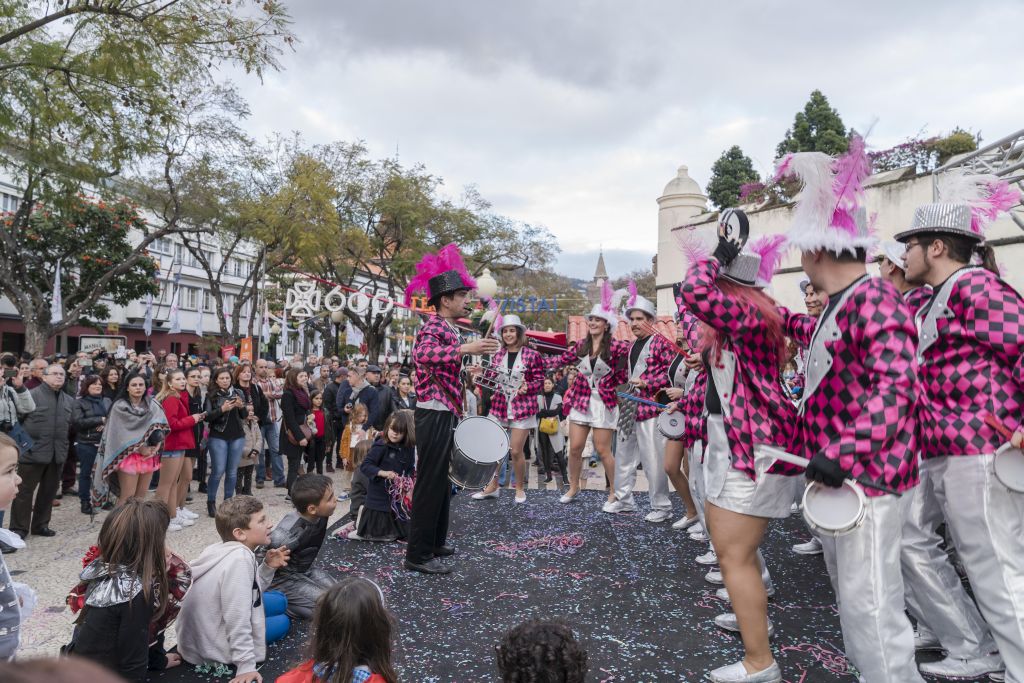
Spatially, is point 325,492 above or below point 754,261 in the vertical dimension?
below

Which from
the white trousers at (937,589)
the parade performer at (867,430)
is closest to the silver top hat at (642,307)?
the white trousers at (937,589)

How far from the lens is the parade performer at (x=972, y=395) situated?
2723mm

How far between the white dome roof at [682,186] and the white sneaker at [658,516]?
13.4 metres

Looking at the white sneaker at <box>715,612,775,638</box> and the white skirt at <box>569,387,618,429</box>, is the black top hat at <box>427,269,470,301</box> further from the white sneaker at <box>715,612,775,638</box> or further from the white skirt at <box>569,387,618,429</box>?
the white sneaker at <box>715,612,775,638</box>

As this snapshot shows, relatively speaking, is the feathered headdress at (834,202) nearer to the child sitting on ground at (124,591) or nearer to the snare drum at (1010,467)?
the snare drum at (1010,467)

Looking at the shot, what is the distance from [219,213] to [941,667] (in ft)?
71.4

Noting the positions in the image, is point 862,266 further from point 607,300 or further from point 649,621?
point 607,300

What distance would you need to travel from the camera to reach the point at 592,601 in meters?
4.11

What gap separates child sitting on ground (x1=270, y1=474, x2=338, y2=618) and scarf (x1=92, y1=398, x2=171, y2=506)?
288 centimetres

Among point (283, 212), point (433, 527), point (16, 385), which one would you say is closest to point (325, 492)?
point (433, 527)

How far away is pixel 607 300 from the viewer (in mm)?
6902

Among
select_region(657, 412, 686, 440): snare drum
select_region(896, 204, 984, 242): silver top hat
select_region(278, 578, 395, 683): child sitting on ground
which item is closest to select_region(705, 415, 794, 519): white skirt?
select_region(896, 204, 984, 242): silver top hat

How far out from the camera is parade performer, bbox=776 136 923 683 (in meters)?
2.43

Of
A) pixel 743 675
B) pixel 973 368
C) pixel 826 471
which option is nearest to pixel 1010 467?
pixel 973 368
